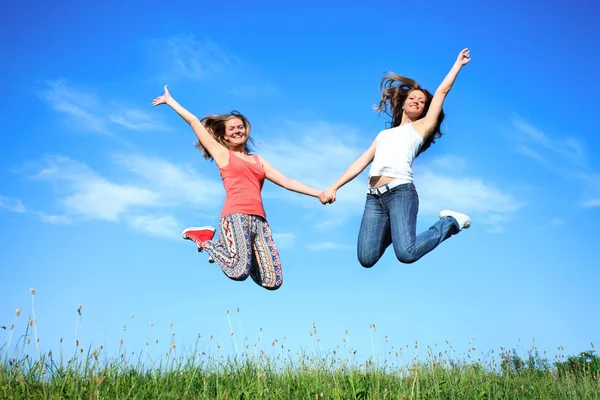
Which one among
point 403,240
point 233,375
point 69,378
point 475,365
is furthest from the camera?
point 475,365

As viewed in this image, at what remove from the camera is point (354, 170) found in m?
8.47

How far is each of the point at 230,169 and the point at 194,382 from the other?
9.68 ft

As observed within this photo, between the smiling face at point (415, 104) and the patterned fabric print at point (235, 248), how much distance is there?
9.38 feet

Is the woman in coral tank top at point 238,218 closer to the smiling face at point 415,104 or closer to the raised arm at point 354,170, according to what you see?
the raised arm at point 354,170

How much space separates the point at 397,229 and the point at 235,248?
2.18 metres

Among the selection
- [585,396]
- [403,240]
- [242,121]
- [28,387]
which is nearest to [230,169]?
[242,121]

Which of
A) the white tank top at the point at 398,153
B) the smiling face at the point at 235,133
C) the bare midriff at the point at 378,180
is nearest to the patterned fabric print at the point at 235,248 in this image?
the smiling face at the point at 235,133

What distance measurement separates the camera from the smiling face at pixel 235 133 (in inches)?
326

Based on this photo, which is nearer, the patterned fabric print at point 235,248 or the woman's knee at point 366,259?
the patterned fabric print at point 235,248

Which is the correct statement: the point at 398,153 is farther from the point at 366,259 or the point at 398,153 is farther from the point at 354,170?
the point at 366,259

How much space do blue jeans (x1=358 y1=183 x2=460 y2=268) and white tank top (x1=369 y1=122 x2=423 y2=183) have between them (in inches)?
9.4

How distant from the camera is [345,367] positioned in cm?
712

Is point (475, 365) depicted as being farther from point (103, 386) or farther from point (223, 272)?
point (103, 386)

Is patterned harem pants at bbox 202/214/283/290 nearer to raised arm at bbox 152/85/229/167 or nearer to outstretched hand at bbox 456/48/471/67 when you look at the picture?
raised arm at bbox 152/85/229/167
